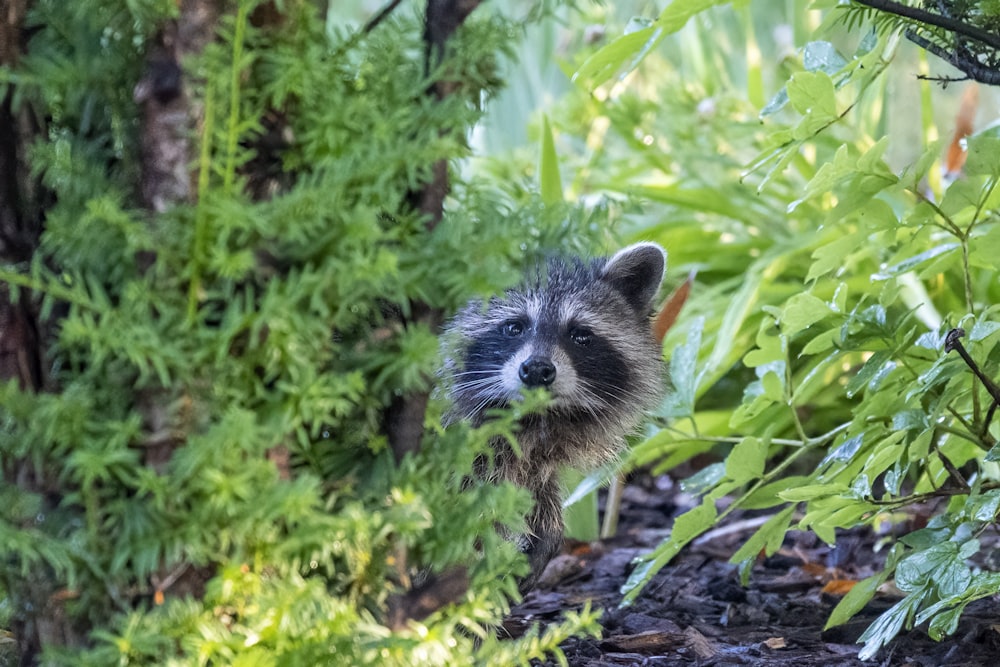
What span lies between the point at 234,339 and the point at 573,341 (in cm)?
185

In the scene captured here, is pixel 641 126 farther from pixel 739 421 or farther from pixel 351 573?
pixel 351 573

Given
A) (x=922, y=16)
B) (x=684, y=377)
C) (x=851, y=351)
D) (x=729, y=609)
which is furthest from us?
(x=729, y=609)

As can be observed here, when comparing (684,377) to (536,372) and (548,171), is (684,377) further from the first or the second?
(548,171)

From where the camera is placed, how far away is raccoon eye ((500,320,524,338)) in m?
3.18

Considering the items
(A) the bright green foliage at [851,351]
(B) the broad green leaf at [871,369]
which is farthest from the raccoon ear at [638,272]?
(B) the broad green leaf at [871,369]

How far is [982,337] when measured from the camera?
→ 81.3 inches

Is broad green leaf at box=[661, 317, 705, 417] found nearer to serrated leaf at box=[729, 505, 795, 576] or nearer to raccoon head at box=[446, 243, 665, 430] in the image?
raccoon head at box=[446, 243, 665, 430]

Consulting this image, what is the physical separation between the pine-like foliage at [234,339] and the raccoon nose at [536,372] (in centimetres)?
133

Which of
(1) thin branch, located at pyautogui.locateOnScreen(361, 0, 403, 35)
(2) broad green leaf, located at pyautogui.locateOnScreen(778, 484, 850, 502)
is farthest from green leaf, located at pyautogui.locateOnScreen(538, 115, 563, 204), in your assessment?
(1) thin branch, located at pyautogui.locateOnScreen(361, 0, 403, 35)

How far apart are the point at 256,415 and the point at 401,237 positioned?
317 mm

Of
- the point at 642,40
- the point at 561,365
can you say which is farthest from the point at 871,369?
the point at 561,365

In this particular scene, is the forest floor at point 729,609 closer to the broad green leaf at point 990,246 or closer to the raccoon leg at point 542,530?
the raccoon leg at point 542,530

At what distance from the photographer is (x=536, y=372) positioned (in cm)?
288

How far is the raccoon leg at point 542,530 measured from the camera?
113 inches
